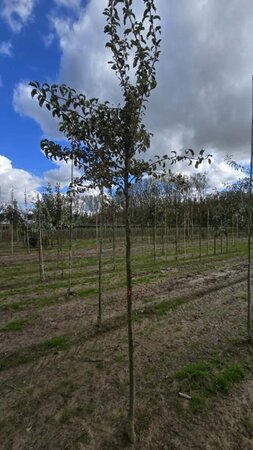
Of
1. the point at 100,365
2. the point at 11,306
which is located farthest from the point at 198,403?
the point at 11,306

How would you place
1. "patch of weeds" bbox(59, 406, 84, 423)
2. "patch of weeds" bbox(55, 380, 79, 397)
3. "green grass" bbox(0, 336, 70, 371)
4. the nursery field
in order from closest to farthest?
the nursery field, "patch of weeds" bbox(59, 406, 84, 423), "patch of weeds" bbox(55, 380, 79, 397), "green grass" bbox(0, 336, 70, 371)

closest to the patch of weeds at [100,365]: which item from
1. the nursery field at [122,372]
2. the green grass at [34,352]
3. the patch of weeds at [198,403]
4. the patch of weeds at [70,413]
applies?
the nursery field at [122,372]

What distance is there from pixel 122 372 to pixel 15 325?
358 centimetres

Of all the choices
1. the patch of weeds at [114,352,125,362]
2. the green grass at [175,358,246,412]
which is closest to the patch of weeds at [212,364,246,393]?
the green grass at [175,358,246,412]

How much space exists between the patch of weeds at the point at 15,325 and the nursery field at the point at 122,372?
0.02 metres

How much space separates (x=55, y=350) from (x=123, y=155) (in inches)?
169

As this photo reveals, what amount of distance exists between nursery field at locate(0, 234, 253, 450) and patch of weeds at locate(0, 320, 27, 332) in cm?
2

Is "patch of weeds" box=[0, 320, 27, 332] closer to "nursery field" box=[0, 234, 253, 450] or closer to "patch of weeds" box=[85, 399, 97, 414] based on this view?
"nursery field" box=[0, 234, 253, 450]

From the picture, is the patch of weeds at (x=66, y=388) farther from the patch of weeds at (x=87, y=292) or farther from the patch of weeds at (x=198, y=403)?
the patch of weeds at (x=87, y=292)

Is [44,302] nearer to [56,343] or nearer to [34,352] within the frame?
[56,343]

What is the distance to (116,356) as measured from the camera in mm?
5875

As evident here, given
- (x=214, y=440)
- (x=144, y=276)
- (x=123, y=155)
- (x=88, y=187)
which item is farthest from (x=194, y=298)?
(x=123, y=155)

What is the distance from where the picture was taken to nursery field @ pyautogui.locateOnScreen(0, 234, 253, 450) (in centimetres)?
383

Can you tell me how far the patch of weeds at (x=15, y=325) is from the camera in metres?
7.51
